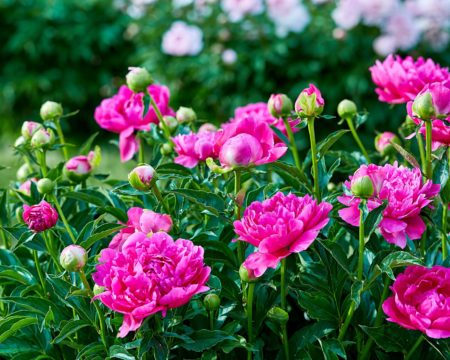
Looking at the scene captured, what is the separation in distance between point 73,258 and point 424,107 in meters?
0.58

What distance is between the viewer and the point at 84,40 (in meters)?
5.64

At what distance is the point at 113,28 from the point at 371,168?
15.2 ft

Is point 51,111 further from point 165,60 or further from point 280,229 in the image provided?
point 165,60

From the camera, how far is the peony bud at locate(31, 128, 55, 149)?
5.09 ft

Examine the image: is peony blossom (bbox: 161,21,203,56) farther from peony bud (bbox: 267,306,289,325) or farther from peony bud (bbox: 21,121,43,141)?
peony bud (bbox: 267,306,289,325)

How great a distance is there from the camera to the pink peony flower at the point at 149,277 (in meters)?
1.10

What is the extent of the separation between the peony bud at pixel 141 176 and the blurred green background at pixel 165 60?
3.21 metres

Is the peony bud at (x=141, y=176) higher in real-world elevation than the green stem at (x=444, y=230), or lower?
higher

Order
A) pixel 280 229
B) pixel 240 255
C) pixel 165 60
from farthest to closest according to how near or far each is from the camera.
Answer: pixel 165 60 < pixel 240 255 < pixel 280 229

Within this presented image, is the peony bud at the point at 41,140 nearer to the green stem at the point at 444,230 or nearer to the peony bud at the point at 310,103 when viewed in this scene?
the peony bud at the point at 310,103

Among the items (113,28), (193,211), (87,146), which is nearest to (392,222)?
(193,211)

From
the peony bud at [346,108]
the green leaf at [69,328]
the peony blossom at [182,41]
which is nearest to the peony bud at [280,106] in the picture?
the peony bud at [346,108]

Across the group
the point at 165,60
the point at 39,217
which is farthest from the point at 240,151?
the point at 165,60

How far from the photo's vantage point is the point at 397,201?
3.90ft
